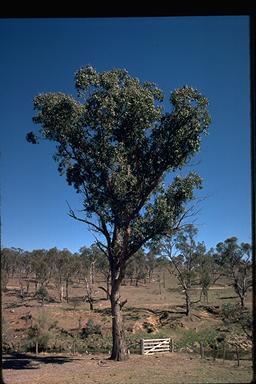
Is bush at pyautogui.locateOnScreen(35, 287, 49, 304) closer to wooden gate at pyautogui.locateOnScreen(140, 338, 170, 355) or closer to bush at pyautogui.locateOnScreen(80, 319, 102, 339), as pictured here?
bush at pyautogui.locateOnScreen(80, 319, 102, 339)

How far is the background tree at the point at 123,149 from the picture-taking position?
Result: 19094 millimetres

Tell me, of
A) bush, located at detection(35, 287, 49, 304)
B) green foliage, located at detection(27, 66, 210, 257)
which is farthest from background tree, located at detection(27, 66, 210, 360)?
bush, located at detection(35, 287, 49, 304)

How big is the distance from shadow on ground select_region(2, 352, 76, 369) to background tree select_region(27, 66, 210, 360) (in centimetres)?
287

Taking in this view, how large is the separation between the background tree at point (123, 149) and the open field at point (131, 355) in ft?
8.13

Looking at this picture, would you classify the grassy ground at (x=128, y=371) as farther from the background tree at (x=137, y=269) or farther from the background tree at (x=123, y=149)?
the background tree at (x=137, y=269)

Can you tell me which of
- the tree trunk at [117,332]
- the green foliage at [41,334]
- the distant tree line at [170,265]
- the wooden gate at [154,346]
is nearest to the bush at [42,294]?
the distant tree line at [170,265]

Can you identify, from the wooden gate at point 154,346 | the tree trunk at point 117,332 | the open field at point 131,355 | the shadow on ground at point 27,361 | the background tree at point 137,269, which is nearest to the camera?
the open field at point 131,355

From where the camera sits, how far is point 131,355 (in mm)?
22734

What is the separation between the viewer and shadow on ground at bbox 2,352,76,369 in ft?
64.7

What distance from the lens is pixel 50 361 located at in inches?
830

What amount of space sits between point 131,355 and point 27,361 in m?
5.30

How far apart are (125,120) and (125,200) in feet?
11.7

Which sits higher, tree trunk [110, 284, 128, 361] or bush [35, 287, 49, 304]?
tree trunk [110, 284, 128, 361]

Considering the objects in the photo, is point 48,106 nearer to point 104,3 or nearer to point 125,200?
point 125,200
